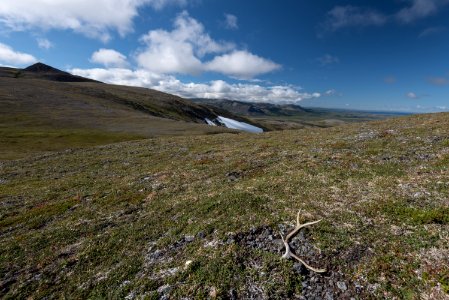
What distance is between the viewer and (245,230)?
15.5 meters

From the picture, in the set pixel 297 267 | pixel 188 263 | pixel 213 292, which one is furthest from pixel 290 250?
pixel 188 263

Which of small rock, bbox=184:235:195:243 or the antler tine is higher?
the antler tine

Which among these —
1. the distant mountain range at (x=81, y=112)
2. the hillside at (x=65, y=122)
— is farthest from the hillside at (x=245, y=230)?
the distant mountain range at (x=81, y=112)

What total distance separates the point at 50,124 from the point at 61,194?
92590 millimetres

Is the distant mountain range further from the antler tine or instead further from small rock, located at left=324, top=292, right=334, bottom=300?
small rock, located at left=324, top=292, right=334, bottom=300

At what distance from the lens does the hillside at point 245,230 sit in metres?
11.6

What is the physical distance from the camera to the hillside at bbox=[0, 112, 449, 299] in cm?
1160

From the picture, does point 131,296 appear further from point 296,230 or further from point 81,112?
point 81,112

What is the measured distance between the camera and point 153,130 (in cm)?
10006

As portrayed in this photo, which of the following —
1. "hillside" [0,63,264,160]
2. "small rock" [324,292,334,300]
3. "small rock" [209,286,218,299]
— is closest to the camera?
"small rock" [324,292,334,300]

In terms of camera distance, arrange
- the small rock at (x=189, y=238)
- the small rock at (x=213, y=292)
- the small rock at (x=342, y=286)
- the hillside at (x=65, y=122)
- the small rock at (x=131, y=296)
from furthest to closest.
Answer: the hillside at (x=65, y=122), the small rock at (x=189, y=238), the small rock at (x=131, y=296), the small rock at (x=213, y=292), the small rock at (x=342, y=286)

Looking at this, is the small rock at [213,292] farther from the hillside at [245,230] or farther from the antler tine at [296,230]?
the antler tine at [296,230]

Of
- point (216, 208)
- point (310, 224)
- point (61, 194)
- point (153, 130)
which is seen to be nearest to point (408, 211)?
point (310, 224)

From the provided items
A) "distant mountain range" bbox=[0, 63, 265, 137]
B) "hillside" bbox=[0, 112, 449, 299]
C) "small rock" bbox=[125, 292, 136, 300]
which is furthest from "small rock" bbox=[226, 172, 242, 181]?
"distant mountain range" bbox=[0, 63, 265, 137]
